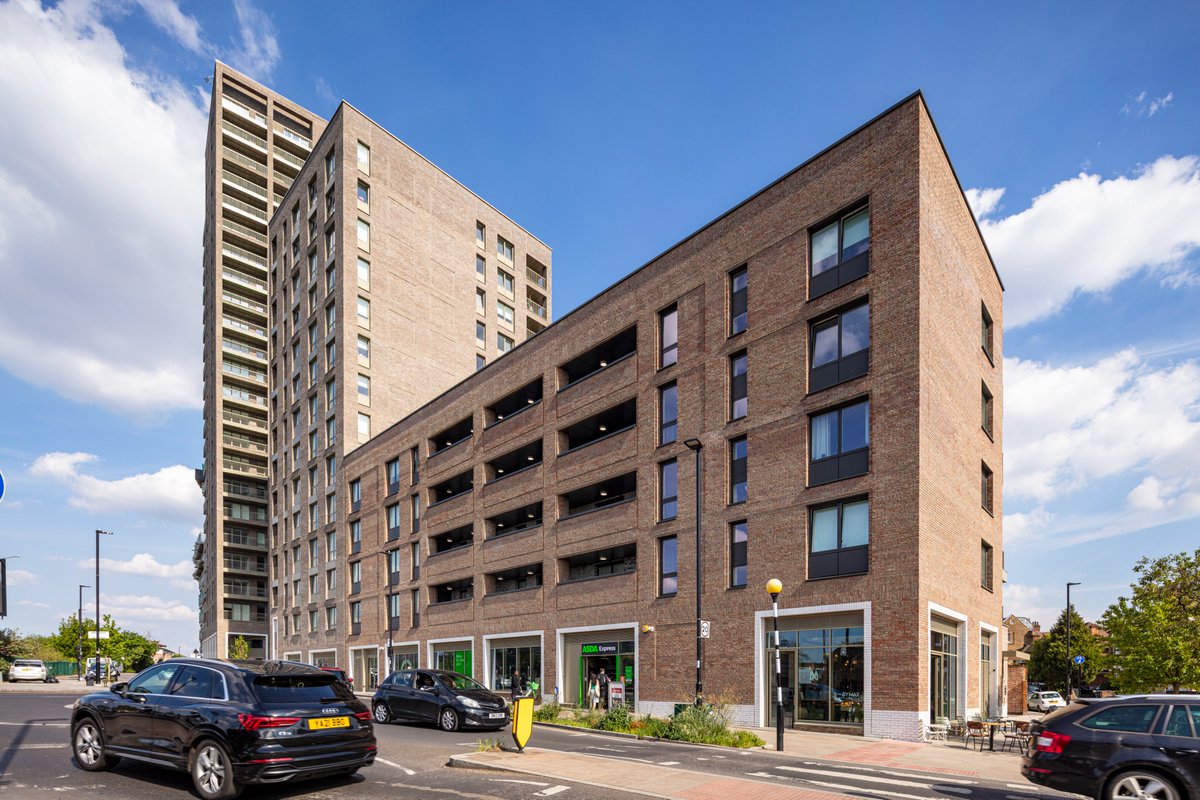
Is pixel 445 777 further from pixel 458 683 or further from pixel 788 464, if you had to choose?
pixel 788 464

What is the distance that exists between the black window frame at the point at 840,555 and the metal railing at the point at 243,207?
67.5 m

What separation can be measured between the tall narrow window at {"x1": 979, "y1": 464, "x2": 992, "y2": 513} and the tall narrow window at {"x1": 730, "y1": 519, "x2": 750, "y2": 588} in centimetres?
962

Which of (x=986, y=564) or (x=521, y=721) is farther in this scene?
(x=986, y=564)

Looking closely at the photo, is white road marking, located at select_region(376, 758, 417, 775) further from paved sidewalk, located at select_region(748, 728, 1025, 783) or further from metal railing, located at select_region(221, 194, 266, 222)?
metal railing, located at select_region(221, 194, 266, 222)

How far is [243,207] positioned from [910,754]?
74.5 meters

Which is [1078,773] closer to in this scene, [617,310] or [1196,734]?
[1196,734]

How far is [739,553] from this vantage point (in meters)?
24.9

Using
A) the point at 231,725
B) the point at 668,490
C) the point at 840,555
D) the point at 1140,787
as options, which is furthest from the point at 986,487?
the point at 231,725

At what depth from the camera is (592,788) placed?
10445 millimetres

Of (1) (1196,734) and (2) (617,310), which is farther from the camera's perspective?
(2) (617,310)

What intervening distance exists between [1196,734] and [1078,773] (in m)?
1.35

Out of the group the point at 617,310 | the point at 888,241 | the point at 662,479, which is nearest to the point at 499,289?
the point at 617,310

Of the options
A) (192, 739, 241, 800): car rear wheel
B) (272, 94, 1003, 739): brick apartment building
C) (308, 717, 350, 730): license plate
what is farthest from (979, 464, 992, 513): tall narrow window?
(192, 739, 241, 800): car rear wheel

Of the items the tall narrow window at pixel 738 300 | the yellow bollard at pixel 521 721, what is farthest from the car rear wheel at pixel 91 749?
the tall narrow window at pixel 738 300
